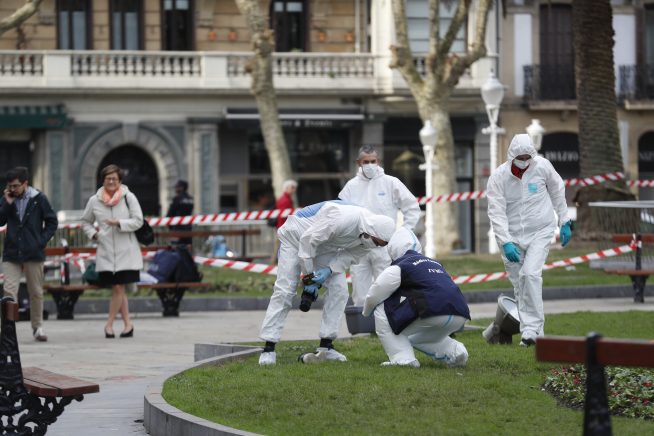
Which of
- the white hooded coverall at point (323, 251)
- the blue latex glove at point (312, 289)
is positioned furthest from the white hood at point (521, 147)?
the blue latex glove at point (312, 289)

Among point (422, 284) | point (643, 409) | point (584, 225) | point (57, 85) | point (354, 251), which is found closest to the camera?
point (643, 409)

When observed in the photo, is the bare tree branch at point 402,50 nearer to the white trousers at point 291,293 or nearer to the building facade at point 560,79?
the building facade at point 560,79

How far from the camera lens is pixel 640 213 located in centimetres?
1487

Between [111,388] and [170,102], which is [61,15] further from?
[111,388]

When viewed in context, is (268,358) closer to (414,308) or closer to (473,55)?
(414,308)

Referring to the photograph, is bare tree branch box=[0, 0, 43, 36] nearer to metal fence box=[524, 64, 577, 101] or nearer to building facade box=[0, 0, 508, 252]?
building facade box=[0, 0, 508, 252]

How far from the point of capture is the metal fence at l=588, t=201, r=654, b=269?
14.5 meters

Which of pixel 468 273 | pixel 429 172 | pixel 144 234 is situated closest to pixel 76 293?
pixel 144 234

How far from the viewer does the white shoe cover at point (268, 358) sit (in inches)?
301

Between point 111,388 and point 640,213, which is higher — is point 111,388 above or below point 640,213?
below

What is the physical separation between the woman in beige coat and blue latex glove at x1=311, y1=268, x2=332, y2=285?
4345 mm

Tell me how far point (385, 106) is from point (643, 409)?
2300 centimetres

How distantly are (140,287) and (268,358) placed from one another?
21.2 feet

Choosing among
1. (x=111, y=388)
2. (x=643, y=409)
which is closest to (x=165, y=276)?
(x=111, y=388)
